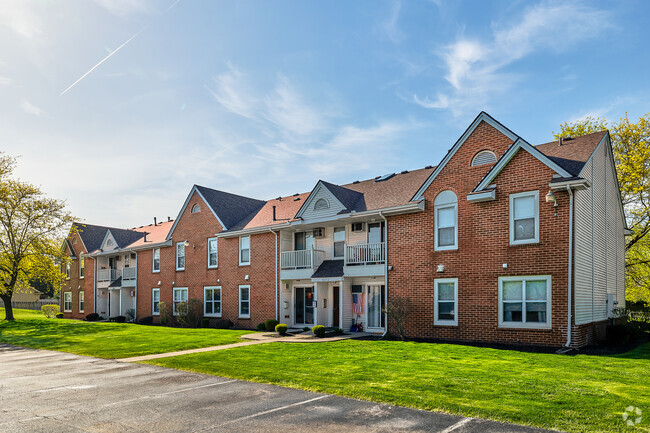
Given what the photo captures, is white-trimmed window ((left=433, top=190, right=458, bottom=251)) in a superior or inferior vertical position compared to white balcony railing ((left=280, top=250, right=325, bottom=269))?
superior

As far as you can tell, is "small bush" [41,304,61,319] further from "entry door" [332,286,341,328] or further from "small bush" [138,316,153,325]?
"entry door" [332,286,341,328]

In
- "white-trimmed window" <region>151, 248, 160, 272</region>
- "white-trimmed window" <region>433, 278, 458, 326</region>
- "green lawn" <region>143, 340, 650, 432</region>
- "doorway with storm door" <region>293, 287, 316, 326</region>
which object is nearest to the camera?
"green lawn" <region>143, 340, 650, 432</region>

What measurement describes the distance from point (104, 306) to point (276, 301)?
72.1 ft

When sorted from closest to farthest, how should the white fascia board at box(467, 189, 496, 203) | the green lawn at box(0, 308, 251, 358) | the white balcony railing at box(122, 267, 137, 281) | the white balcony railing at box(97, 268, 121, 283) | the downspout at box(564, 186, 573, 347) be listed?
the downspout at box(564, 186, 573, 347), the white fascia board at box(467, 189, 496, 203), the green lawn at box(0, 308, 251, 358), the white balcony railing at box(122, 267, 137, 281), the white balcony railing at box(97, 268, 121, 283)

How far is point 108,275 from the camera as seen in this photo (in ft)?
130

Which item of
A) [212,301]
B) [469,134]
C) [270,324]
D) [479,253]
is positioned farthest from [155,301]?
[469,134]

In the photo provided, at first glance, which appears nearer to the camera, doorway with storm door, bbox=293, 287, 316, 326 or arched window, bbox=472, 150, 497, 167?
arched window, bbox=472, 150, 497, 167

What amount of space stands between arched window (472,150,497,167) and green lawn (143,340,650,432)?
702cm

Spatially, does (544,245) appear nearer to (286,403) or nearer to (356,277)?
(356,277)

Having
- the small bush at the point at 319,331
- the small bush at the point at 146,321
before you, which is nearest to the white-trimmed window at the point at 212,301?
the small bush at the point at 146,321

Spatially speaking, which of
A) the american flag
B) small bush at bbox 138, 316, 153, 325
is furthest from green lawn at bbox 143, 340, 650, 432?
small bush at bbox 138, 316, 153, 325

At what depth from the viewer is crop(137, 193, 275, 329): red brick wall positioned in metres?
26.4

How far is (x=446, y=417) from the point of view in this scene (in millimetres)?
7578

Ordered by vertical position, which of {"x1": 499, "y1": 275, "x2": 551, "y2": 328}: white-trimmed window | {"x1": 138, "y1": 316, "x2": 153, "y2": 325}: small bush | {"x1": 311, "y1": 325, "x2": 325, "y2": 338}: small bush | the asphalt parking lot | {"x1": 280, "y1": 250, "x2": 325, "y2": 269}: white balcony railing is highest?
{"x1": 280, "y1": 250, "x2": 325, "y2": 269}: white balcony railing
